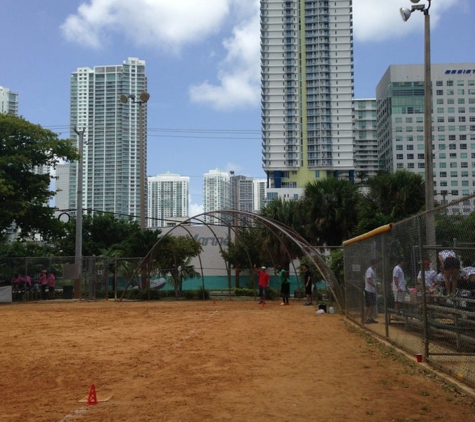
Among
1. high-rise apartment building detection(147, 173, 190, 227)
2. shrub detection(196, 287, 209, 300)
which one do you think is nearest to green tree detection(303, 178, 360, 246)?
shrub detection(196, 287, 209, 300)

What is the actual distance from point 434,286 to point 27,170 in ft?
86.8

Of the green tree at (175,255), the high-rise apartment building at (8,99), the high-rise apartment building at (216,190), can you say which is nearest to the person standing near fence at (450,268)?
the green tree at (175,255)

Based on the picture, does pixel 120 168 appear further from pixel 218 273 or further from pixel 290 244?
pixel 290 244

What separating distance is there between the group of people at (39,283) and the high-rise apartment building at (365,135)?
123452mm

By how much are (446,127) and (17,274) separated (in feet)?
362

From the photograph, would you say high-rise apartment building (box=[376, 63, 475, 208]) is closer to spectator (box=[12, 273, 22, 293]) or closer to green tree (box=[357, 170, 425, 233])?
green tree (box=[357, 170, 425, 233])

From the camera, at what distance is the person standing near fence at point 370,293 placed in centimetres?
1358

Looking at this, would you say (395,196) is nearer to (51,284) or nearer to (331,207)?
(331,207)

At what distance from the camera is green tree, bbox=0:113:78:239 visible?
29.7 metres

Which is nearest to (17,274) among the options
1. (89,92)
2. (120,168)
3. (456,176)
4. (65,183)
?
(120,168)

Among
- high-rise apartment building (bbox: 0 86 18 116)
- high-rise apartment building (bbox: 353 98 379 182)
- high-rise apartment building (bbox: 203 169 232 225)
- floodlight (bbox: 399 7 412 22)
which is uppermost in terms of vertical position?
high-rise apartment building (bbox: 353 98 379 182)

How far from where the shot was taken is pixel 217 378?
7.89 meters

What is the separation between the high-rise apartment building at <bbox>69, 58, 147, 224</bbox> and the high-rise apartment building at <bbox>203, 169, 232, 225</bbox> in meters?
39.3

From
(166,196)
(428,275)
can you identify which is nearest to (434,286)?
(428,275)
